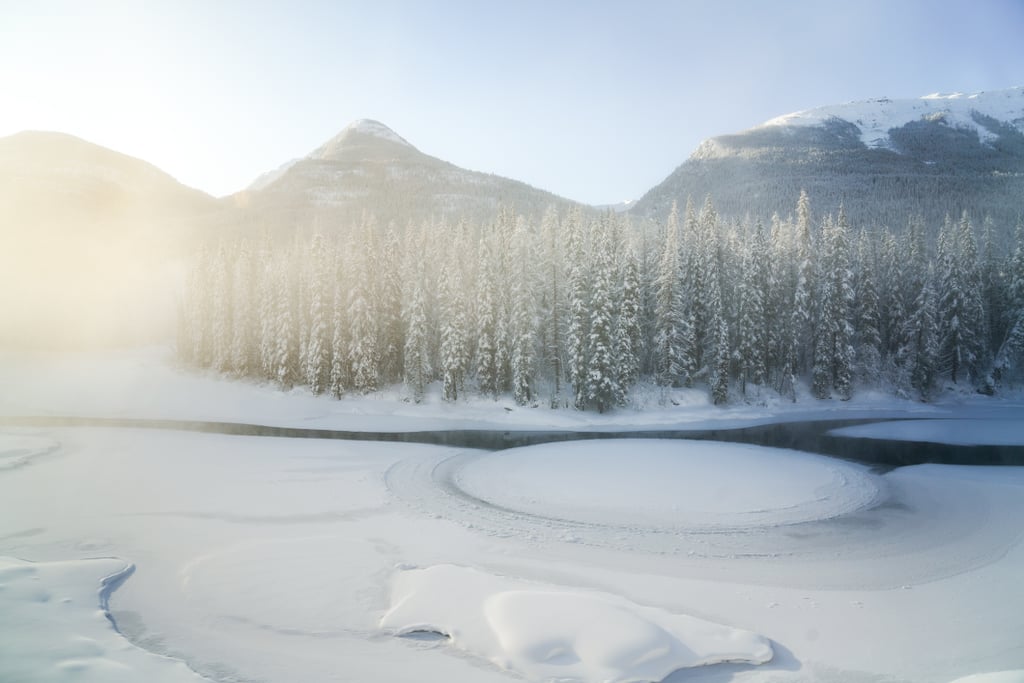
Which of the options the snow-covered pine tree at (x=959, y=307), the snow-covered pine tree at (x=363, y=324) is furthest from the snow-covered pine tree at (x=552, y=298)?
the snow-covered pine tree at (x=959, y=307)

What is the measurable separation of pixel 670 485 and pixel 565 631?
44.3 ft

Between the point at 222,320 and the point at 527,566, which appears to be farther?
the point at 222,320

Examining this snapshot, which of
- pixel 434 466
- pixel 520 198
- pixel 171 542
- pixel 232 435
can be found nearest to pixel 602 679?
pixel 171 542

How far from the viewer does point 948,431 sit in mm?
36938

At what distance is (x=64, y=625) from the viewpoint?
29.9ft

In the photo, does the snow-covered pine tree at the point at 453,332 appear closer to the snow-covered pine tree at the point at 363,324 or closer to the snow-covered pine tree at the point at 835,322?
the snow-covered pine tree at the point at 363,324

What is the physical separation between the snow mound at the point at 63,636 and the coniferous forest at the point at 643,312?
119 ft

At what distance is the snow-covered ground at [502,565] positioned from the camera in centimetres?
931

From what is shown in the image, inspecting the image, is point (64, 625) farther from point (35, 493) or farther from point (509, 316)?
point (509, 316)

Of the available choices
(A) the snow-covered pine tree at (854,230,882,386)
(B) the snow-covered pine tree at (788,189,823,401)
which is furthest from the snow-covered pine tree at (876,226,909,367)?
(B) the snow-covered pine tree at (788,189,823,401)

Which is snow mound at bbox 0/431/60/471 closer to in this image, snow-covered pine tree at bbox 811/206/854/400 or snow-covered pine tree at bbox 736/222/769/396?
snow-covered pine tree at bbox 736/222/769/396

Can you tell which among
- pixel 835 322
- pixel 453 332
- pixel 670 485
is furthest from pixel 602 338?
pixel 835 322

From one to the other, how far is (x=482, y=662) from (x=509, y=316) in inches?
1528

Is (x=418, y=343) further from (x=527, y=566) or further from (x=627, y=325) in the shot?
(x=527, y=566)
